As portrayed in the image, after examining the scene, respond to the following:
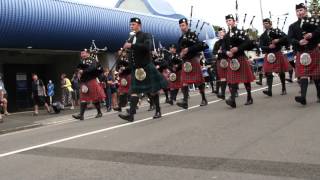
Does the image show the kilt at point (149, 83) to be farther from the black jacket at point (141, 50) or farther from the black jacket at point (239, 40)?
the black jacket at point (239, 40)

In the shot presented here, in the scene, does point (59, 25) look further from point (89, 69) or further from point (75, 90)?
point (89, 69)

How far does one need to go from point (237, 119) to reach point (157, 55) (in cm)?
782

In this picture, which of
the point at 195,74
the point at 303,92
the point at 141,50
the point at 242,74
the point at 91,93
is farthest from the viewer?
the point at 91,93

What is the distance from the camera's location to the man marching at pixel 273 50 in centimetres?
1313

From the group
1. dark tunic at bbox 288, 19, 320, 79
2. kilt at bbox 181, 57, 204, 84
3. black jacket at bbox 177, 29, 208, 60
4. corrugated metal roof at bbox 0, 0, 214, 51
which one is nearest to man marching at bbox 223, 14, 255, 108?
black jacket at bbox 177, 29, 208, 60

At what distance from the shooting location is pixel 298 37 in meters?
9.96

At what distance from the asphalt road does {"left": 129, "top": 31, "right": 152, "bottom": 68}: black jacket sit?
1.11 m

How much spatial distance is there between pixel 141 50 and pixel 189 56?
2086 millimetres

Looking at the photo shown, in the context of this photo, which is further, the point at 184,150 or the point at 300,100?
the point at 300,100

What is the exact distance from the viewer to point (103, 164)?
6109 millimetres

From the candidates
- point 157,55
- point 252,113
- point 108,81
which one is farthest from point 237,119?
point 108,81

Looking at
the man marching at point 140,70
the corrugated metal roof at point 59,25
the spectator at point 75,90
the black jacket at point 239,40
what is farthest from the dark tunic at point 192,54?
the spectator at point 75,90

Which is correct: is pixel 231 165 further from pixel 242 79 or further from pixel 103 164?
pixel 242 79

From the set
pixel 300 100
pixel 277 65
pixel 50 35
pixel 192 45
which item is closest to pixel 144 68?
pixel 192 45
